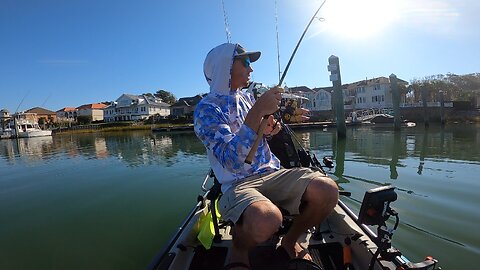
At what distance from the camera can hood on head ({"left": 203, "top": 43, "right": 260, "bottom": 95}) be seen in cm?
253

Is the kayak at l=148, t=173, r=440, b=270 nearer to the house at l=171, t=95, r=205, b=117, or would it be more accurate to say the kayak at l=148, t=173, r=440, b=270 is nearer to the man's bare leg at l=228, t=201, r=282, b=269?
the man's bare leg at l=228, t=201, r=282, b=269

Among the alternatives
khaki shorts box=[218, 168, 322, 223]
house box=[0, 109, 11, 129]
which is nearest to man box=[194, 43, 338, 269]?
khaki shorts box=[218, 168, 322, 223]

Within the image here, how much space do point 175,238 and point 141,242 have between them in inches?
104

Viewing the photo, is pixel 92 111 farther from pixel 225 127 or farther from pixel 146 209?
pixel 225 127

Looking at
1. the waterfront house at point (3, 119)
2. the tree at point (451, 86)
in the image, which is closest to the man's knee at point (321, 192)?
the tree at point (451, 86)

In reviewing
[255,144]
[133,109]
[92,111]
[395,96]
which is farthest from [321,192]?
[92,111]

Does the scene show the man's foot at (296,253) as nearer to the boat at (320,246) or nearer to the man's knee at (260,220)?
the boat at (320,246)

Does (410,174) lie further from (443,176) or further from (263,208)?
(263,208)

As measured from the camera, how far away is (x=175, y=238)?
9.89 ft

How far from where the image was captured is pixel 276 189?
248 cm

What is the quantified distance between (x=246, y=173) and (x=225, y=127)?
1.58 feet

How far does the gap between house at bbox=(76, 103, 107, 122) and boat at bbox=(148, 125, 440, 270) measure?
9038 cm

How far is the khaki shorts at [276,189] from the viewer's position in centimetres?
228

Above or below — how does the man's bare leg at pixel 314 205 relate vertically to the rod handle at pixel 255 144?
below
